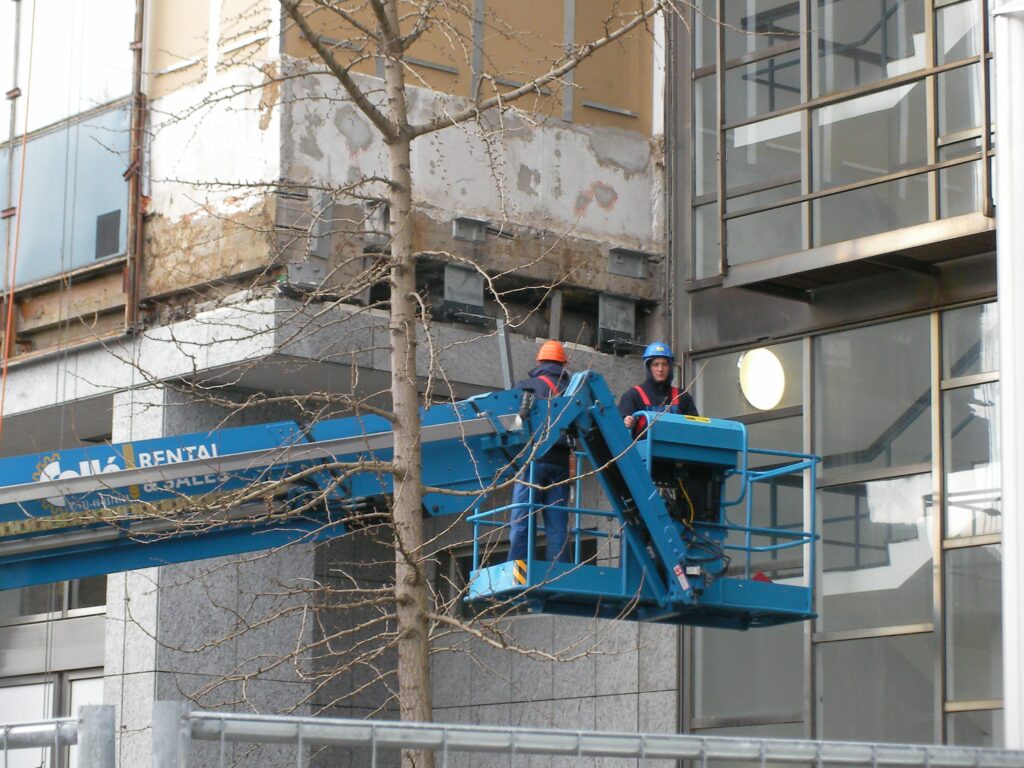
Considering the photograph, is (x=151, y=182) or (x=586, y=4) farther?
(x=586, y=4)

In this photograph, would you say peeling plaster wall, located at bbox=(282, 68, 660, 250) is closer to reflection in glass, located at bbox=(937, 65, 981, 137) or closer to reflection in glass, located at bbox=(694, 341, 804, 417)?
reflection in glass, located at bbox=(694, 341, 804, 417)

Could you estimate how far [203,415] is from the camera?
15461mm

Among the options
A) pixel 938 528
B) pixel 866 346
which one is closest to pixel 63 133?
pixel 866 346

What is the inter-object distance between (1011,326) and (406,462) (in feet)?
18.3

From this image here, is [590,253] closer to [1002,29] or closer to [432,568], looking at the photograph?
Answer: [432,568]

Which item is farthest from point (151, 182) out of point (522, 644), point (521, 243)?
point (522, 644)

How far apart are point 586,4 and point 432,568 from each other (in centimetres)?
632

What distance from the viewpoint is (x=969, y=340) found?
14086 millimetres

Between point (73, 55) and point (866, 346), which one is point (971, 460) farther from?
point (73, 55)

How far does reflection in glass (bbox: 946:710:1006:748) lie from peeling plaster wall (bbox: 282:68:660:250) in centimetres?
561

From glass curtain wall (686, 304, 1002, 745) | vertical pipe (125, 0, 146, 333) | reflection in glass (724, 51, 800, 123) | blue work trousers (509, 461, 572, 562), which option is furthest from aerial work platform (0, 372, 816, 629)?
reflection in glass (724, 51, 800, 123)

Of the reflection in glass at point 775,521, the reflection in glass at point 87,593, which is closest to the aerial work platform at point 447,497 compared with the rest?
the reflection in glass at point 775,521

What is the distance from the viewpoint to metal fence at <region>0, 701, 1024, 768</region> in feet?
12.4

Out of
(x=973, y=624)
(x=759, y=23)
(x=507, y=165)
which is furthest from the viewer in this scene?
(x=507, y=165)
